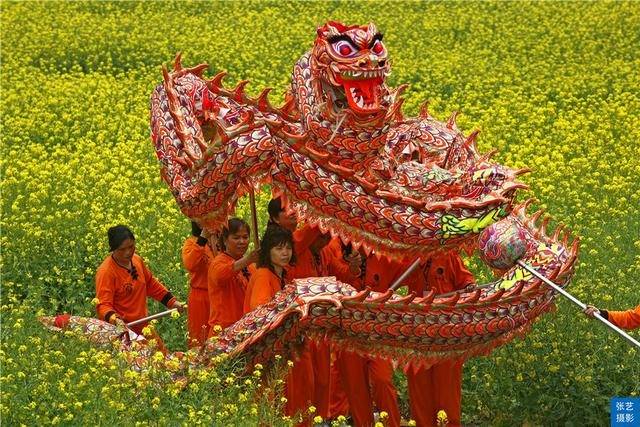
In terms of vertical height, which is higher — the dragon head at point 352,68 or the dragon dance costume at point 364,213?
the dragon head at point 352,68

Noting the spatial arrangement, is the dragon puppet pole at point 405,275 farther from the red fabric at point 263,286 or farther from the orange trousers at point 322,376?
the red fabric at point 263,286

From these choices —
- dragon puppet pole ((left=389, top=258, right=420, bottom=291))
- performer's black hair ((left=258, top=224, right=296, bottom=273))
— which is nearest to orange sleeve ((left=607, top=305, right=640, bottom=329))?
dragon puppet pole ((left=389, top=258, right=420, bottom=291))

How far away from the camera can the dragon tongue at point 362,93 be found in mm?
11055

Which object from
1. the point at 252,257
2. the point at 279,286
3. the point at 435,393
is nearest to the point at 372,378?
the point at 435,393

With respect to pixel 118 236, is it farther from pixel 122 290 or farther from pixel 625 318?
pixel 625 318

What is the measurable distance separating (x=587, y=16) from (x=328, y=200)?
17986mm

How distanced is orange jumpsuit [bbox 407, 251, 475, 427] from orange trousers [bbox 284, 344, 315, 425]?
2.36 ft

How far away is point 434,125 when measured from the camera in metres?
12.4

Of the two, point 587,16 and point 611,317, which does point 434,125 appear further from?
point 587,16

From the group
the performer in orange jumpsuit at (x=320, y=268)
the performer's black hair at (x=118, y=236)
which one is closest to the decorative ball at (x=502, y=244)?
the performer in orange jumpsuit at (x=320, y=268)

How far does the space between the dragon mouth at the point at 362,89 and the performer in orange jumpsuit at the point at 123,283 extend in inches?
84.2

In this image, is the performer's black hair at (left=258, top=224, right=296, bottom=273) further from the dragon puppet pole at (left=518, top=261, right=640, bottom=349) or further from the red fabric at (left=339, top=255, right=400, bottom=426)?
the dragon puppet pole at (left=518, top=261, right=640, bottom=349)

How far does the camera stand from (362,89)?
436 inches

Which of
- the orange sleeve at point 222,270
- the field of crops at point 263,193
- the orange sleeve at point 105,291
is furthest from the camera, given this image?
the orange sleeve at point 105,291
